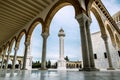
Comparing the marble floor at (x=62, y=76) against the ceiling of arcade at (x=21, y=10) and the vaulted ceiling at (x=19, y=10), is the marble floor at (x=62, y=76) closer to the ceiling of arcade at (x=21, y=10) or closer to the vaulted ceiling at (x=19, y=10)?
the ceiling of arcade at (x=21, y=10)

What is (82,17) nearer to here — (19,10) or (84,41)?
(84,41)

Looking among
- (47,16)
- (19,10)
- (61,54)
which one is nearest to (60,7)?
(47,16)

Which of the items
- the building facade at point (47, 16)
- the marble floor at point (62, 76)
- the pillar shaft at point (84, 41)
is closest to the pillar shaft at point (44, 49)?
the building facade at point (47, 16)

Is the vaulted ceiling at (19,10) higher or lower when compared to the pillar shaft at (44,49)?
higher

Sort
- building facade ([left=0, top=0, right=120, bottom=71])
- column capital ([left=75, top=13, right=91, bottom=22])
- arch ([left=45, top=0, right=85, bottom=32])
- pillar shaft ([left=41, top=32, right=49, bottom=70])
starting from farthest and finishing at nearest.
Result: 1. pillar shaft ([left=41, top=32, right=49, bottom=70])
2. arch ([left=45, top=0, right=85, bottom=32])
3. column capital ([left=75, top=13, right=91, bottom=22])
4. building facade ([left=0, top=0, right=120, bottom=71])

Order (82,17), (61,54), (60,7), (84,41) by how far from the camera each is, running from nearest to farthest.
A: 1. (84,41)
2. (82,17)
3. (60,7)
4. (61,54)

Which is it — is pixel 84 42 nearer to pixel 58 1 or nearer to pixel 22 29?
pixel 58 1

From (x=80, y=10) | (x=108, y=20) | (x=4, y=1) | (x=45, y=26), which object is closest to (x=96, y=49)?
(x=108, y=20)

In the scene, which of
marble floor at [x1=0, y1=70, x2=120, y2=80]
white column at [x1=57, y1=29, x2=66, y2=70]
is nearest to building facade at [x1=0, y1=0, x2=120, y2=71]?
marble floor at [x1=0, y1=70, x2=120, y2=80]

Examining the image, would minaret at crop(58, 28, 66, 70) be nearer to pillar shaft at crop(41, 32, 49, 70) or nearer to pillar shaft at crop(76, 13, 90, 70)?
pillar shaft at crop(41, 32, 49, 70)

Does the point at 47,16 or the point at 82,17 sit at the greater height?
the point at 47,16

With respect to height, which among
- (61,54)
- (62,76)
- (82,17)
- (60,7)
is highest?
(60,7)

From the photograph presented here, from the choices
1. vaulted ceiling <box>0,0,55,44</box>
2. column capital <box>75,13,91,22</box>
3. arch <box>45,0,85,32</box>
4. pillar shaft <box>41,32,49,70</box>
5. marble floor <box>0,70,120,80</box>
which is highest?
vaulted ceiling <box>0,0,55,44</box>

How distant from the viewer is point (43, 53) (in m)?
8.30
